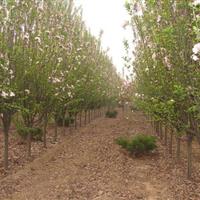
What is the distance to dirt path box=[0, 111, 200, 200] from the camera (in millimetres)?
9406

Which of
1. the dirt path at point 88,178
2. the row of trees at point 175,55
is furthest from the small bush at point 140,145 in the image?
the row of trees at point 175,55

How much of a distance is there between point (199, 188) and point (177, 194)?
3.54ft

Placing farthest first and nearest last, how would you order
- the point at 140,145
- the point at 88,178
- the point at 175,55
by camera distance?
the point at 140,145 < the point at 88,178 < the point at 175,55

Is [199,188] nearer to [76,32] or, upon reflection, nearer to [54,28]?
[54,28]

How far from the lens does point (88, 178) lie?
35.7 ft

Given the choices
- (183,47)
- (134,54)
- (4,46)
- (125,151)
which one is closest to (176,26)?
(183,47)

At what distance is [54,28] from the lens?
12.2 m

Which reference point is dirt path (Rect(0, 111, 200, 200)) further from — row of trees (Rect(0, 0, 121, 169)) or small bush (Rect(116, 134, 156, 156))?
row of trees (Rect(0, 0, 121, 169))

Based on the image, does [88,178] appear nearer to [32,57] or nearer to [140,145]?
[140,145]

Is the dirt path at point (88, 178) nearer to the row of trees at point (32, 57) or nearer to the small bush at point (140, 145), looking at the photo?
the small bush at point (140, 145)

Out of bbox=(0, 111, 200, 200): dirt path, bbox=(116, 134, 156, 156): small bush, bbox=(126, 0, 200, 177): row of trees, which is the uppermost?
bbox=(126, 0, 200, 177): row of trees

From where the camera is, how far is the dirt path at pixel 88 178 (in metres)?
9.41

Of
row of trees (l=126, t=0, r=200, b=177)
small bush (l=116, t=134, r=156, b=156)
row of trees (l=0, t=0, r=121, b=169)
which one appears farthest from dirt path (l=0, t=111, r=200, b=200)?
row of trees (l=126, t=0, r=200, b=177)

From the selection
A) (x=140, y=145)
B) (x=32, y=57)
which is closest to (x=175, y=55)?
(x=32, y=57)
